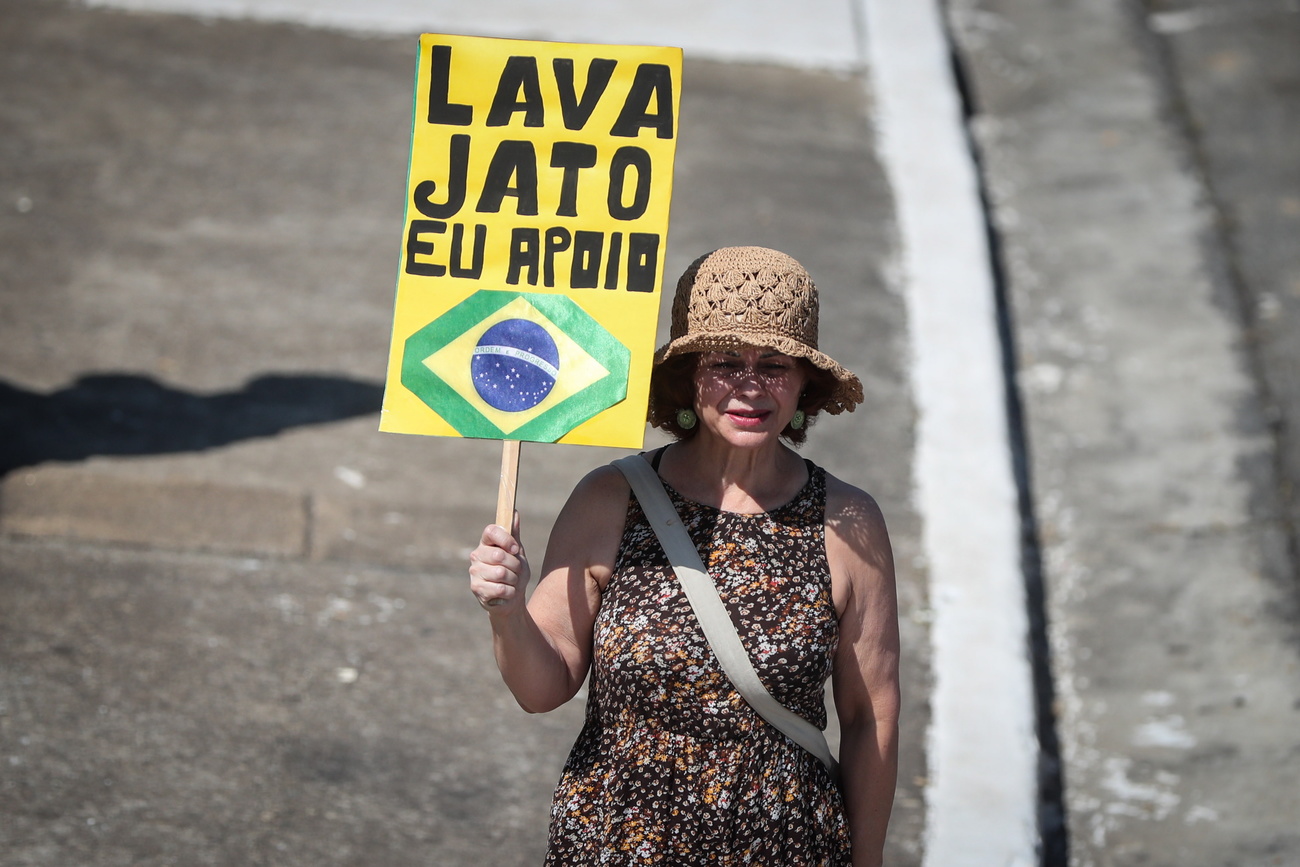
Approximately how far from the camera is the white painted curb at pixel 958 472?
4.86 metres

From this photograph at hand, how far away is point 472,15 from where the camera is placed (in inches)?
400

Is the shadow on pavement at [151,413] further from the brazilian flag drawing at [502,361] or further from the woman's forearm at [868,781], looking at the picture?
the woman's forearm at [868,781]

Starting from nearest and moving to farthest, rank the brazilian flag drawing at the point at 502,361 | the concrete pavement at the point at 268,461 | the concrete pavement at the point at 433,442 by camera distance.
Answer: the brazilian flag drawing at the point at 502,361 < the concrete pavement at the point at 268,461 < the concrete pavement at the point at 433,442

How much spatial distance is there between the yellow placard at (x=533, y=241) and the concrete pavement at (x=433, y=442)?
2.14 m

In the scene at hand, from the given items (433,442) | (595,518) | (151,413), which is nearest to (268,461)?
(151,413)

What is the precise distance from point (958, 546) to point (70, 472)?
3.91 m

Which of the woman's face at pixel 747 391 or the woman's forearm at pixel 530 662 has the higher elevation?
the woman's face at pixel 747 391

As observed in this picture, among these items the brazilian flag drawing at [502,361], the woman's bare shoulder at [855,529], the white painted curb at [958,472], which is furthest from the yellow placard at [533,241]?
the white painted curb at [958,472]

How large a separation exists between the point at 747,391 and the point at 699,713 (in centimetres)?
66

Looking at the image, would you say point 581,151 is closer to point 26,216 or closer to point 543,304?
point 543,304

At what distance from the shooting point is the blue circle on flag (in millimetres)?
2869

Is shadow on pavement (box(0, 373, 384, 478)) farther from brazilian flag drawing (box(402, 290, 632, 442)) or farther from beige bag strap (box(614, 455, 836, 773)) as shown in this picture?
beige bag strap (box(614, 455, 836, 773))

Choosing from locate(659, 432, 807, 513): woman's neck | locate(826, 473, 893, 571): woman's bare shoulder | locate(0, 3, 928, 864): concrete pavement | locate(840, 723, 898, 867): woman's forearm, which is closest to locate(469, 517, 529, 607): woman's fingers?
locate(659, 432, 807, 513): woman's neck

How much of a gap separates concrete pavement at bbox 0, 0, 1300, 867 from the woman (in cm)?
174
